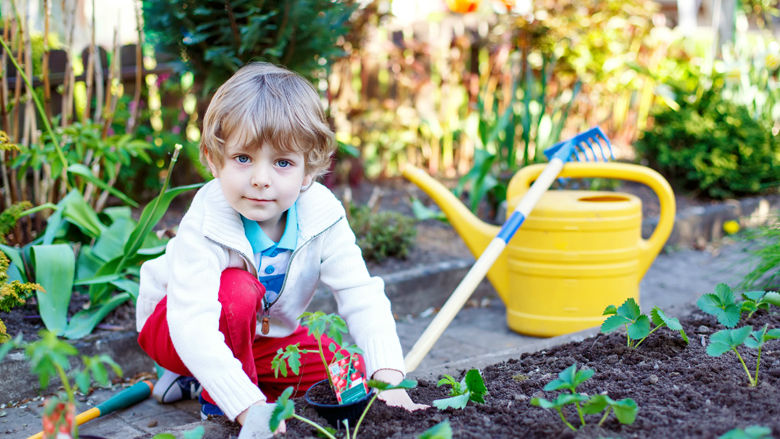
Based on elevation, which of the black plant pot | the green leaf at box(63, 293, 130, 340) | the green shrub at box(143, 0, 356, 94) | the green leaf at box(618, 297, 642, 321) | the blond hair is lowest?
the green leaf at box(63, 293, 130, 340)

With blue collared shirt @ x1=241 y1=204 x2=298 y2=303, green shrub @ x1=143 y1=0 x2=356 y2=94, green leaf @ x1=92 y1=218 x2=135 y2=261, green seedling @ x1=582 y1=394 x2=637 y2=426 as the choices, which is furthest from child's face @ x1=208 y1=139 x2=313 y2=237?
green shrub @ x1=143 y1=0 x2=356 y2=94

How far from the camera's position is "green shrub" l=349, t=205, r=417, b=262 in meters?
3.05

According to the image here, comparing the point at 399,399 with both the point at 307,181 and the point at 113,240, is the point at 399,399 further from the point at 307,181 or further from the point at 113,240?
the point at 113,240

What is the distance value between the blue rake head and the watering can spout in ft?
1.17

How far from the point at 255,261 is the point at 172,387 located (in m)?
0.53

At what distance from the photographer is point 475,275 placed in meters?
2.02

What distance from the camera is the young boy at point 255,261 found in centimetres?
153

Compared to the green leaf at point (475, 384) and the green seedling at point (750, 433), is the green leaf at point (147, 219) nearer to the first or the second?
the green leaf at point (475, 384)

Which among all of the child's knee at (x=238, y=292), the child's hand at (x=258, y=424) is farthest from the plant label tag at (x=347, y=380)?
the child's knee at (x=238, y=292)

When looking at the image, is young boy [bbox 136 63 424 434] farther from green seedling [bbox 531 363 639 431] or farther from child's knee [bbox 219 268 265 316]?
green seedling [bbox 531 363 639 431]

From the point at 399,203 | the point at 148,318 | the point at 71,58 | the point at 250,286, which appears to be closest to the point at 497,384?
the point at 250,286

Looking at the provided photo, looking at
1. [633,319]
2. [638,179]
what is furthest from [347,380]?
[638,179]

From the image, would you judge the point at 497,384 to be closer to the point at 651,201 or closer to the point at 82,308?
the point at 82,308

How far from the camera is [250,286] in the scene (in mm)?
1658
